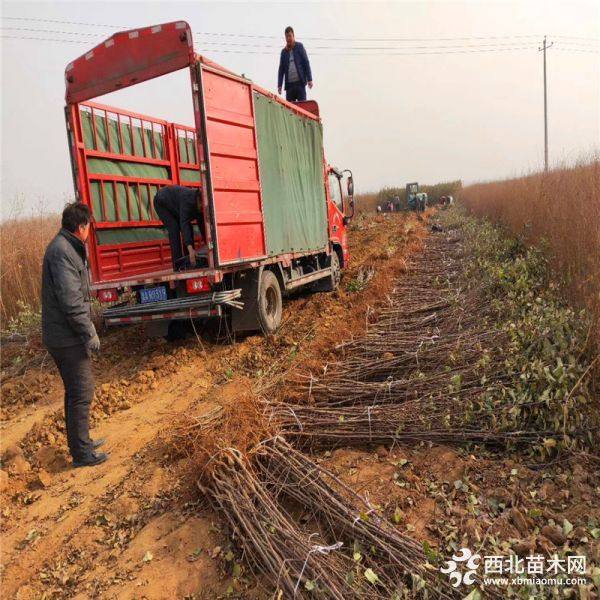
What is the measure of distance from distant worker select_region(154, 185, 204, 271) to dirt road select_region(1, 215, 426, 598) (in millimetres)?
1219

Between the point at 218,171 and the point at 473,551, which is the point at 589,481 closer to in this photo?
the point at 473,551

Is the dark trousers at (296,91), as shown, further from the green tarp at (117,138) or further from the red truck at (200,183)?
the green tarp at (117,138)

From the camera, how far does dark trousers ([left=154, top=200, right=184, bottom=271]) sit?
6.32 meters

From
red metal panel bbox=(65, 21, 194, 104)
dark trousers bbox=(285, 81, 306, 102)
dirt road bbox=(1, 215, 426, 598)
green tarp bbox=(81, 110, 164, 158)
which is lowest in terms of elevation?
dirt road bbox=(1, 215, 426, 598)

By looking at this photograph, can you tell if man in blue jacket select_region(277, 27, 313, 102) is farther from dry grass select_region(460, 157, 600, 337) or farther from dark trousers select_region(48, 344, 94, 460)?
dark trousers select_region(48, 344, 94, 460)

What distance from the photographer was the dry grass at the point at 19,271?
8688 mm

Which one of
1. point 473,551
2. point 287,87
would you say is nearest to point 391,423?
point 473,551

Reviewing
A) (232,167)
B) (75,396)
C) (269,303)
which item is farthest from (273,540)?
(269,303)

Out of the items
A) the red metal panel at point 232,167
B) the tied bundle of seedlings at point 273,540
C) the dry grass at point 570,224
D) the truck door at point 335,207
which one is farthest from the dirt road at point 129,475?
the truck door at point 335,207

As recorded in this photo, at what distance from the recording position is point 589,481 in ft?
9.05

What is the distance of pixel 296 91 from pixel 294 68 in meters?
0.41

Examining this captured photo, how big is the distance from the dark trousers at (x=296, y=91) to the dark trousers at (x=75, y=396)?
727cm

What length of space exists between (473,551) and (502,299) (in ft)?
11.7

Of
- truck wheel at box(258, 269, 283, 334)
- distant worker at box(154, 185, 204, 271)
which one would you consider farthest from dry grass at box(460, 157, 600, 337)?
distant worker at box(154, 185, 204, 271)
